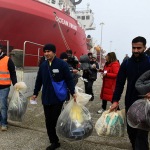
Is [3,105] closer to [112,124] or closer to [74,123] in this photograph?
[74,123]

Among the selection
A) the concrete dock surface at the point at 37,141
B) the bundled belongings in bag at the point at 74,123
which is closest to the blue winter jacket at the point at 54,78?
the bundled belongings in bag at the point at 74,123

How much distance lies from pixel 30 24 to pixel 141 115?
32.5 ft

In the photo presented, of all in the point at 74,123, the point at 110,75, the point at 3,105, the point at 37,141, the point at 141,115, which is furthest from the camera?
the point at 110,75

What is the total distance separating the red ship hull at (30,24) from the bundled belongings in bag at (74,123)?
7.93 metres

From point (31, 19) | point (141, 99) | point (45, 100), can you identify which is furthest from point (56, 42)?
point (141, 99)

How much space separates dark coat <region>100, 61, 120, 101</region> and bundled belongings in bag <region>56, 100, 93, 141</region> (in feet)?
7.90

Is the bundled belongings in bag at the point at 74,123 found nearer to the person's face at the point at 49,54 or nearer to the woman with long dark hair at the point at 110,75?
the person's face at the point at 49,54

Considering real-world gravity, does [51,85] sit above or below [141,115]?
above

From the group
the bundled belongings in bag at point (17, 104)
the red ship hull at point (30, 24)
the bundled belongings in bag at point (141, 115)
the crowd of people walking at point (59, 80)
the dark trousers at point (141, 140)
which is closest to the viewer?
the bundled belongings in bag at point (141, 115)

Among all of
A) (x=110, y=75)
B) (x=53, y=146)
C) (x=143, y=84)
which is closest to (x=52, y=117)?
(x=53, y=146)

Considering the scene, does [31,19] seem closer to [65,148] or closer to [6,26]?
[6,26]

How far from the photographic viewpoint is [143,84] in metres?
2.78

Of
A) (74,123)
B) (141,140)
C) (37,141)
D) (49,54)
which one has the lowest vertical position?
(37,141)

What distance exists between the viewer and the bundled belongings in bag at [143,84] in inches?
108
